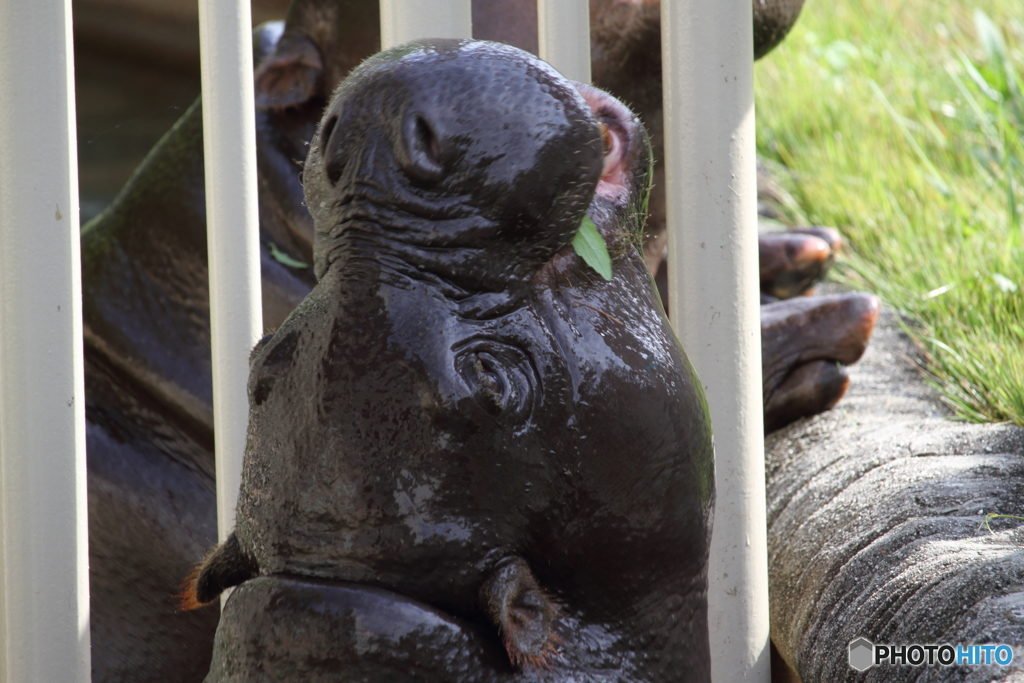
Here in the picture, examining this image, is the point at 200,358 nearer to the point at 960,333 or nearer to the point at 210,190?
the point at 210,190

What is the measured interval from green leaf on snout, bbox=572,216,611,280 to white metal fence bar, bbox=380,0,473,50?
0.49 m

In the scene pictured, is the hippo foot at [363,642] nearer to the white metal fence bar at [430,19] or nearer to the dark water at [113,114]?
the white metal fence bar at [430,19]

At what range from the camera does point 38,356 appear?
1.27 metres

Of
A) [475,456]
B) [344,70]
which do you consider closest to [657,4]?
[344,70]

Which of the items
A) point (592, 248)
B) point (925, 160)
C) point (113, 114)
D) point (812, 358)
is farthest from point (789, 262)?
point (113, 114)

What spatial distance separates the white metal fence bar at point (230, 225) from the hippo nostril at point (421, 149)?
704 millimetres

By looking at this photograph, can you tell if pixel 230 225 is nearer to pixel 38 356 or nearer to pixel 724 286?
pixel 38 356

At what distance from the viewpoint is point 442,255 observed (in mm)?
789

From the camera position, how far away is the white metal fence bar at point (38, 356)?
49.7 inches

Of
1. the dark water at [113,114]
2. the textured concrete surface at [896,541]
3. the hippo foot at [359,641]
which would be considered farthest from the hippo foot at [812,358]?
the dark water at [113,114]

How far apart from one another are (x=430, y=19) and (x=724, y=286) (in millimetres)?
475

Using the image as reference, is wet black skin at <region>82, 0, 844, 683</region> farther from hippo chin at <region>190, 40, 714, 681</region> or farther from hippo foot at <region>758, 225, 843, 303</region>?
hippo chin at <region>190, 40, 714, 681</region>

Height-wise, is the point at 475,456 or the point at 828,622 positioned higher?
the point at 475,456

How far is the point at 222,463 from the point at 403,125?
2.53ft
